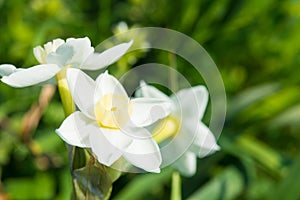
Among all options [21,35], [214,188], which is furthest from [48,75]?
[21,35]

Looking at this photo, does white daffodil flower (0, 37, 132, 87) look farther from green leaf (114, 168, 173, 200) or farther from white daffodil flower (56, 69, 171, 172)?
green leaf (114, 168, 173, 200)

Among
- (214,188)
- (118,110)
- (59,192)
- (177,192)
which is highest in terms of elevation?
(118,110)

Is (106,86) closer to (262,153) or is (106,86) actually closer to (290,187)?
(290,187)

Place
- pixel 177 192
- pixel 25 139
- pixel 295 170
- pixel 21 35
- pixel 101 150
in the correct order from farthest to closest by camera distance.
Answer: pixel 21 35 < pixel 25 139 < pixel 295 170 < pixel 177 192 < pixel 101 150

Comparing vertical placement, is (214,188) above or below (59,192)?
above

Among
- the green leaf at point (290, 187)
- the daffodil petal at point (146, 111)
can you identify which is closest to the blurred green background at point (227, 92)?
the green leaf at point (290, 187)

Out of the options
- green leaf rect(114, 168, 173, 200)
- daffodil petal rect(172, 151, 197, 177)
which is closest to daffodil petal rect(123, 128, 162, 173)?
daffodil petal rect(172, 151, 197, 177)

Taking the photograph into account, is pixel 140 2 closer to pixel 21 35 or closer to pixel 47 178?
pixel 21 35

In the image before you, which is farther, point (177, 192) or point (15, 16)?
point (15, 16)
